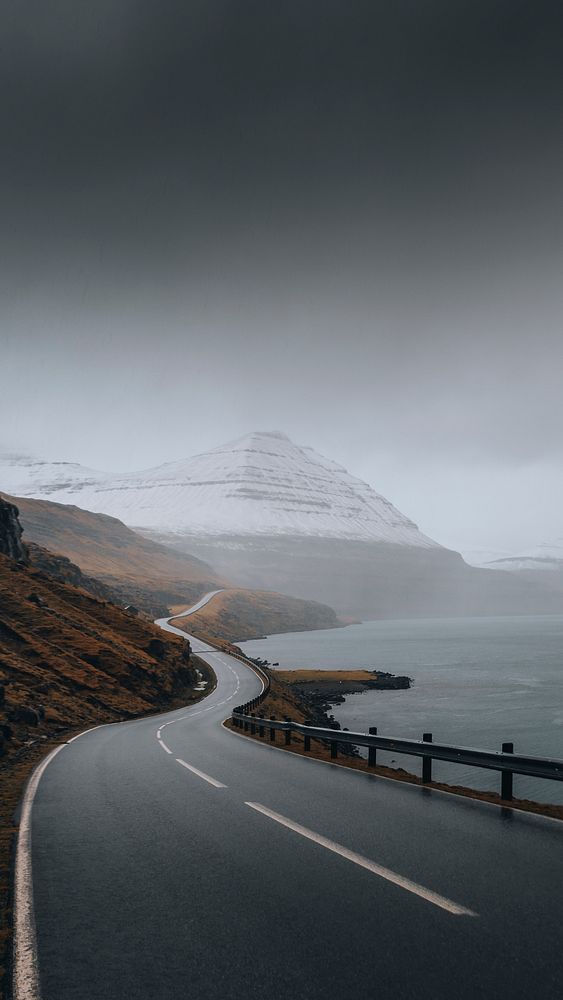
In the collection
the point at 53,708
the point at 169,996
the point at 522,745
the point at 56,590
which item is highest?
the point at 56,590

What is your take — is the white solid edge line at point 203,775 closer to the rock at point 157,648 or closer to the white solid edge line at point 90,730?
the white solid edge line at point 90,730

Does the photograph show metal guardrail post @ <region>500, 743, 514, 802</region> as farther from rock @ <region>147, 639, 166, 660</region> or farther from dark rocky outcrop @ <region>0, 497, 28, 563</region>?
dark rocky outcrop @ <region>0, 497, 28, 563</region>

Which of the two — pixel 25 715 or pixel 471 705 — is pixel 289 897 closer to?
pixel 25 715

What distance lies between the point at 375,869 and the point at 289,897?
1.11 m

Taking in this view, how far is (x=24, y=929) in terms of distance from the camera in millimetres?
5516

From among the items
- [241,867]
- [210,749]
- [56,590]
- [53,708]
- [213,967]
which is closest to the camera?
[213,967]

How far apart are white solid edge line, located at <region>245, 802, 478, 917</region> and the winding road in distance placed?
2 centimetres

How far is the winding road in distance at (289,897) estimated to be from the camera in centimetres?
441

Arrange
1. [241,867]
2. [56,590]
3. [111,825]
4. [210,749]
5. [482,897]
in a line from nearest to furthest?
[482,897]
[241,867]
[111,825]
[210,749]
[56,590]

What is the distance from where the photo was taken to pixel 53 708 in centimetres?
2759

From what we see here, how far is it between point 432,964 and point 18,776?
506 inches

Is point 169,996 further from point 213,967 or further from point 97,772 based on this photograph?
point 97,772

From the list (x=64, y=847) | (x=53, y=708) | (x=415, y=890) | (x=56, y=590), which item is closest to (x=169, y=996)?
(x=415, y=890)

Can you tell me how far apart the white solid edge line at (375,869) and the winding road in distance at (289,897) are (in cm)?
2
